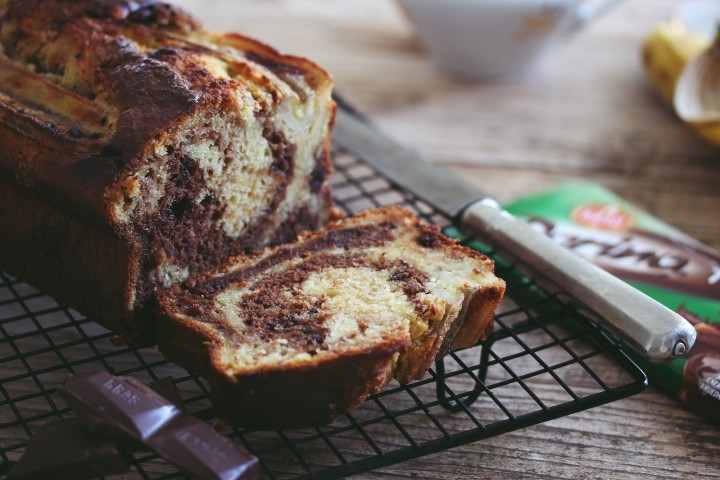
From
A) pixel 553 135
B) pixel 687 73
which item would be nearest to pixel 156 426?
pixel 553 135

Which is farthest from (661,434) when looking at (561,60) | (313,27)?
(313,27)

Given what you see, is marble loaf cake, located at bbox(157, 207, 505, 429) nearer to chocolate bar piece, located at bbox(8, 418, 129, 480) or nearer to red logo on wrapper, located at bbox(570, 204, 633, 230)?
chocolate bar piece, located at bbox(8, 418, 129, 480)

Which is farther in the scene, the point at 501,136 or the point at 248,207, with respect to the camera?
the point at 501,136

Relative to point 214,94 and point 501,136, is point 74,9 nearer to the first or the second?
point 214,94

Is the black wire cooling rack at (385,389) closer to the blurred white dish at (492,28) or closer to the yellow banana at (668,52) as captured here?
the blurred white dish at (492,28)

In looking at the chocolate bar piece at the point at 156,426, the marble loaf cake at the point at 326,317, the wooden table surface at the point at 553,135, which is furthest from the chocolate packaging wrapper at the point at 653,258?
the chocolate bar piece at the point at 156,426

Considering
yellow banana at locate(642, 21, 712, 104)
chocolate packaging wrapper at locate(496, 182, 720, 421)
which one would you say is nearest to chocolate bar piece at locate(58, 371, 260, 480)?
chocolate packaging wrapper at locate(496, 182, 720, 421)

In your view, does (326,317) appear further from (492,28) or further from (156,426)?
(492,28)
